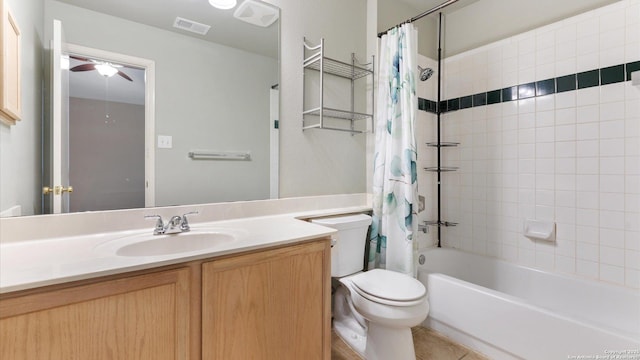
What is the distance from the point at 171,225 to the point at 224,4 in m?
1.26

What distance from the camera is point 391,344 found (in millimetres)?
1442

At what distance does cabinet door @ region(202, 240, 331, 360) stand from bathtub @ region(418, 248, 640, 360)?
95 cm

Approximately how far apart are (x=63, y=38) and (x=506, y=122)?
2.77 m

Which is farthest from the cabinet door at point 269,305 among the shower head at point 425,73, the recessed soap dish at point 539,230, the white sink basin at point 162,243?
the shower head at point 425,73

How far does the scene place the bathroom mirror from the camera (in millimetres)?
1244

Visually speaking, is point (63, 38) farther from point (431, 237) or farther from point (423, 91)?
point (431, 237)

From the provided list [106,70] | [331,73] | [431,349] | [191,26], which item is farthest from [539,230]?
[106,70]

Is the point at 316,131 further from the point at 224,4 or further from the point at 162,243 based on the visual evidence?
the point at 162,243

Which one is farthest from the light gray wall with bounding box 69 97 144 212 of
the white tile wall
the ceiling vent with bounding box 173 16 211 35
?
the white tile wall

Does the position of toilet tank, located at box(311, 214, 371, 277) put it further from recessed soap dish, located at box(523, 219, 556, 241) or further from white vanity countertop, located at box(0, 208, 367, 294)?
recessed soap dish, located at box(523, 219, 556, 241)

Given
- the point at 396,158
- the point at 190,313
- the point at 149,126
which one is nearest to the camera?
the point at 190,313

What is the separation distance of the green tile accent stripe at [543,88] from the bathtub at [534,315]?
127 centimetres

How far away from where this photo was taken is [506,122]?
7.12 feet

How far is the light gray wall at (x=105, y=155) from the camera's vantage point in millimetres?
1216
